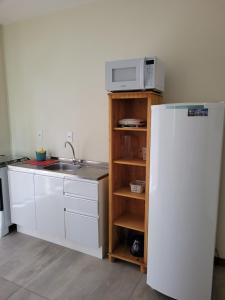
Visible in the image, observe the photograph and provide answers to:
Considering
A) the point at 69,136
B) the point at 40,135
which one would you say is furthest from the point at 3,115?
the point at 69,136

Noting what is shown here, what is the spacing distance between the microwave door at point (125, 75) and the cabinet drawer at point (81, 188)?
3.18 feet

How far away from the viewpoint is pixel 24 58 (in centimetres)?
312

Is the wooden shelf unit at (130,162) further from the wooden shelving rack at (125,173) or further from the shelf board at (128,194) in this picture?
the shelf board at (128,194)

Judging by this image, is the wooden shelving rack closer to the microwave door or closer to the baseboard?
the microwave door

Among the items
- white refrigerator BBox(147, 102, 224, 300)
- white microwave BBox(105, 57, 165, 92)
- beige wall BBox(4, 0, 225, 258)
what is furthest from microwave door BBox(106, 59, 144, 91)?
beige wall BBox(4, 0, 225, 258)

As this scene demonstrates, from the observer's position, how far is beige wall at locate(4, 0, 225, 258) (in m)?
2.15

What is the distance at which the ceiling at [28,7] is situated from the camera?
2.56 meters

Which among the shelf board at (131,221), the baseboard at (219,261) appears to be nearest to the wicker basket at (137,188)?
the shelf board at (131,221)

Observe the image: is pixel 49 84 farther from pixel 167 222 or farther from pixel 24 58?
pixel 167 222

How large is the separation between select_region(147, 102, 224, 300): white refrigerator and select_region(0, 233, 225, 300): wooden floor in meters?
0.36

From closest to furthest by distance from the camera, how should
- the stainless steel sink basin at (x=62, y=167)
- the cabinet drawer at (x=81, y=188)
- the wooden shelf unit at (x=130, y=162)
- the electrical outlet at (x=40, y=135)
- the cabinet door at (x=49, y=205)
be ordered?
the wooden shelf unit at (x=130, y=162)
the cabinet drawer at (x=81, y=188)
the cabinet door at (x=49, y=205)
the stainless steel sink basin at (x=62, y=167)
the electrical outlet at (x=40, y=135)

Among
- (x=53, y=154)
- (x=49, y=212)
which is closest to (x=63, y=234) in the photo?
(x=49, y=212)

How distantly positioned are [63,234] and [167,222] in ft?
4.26

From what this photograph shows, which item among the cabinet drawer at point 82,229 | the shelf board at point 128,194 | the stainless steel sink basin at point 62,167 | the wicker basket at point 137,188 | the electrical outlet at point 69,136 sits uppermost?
the electrical outlet at point 69,136
